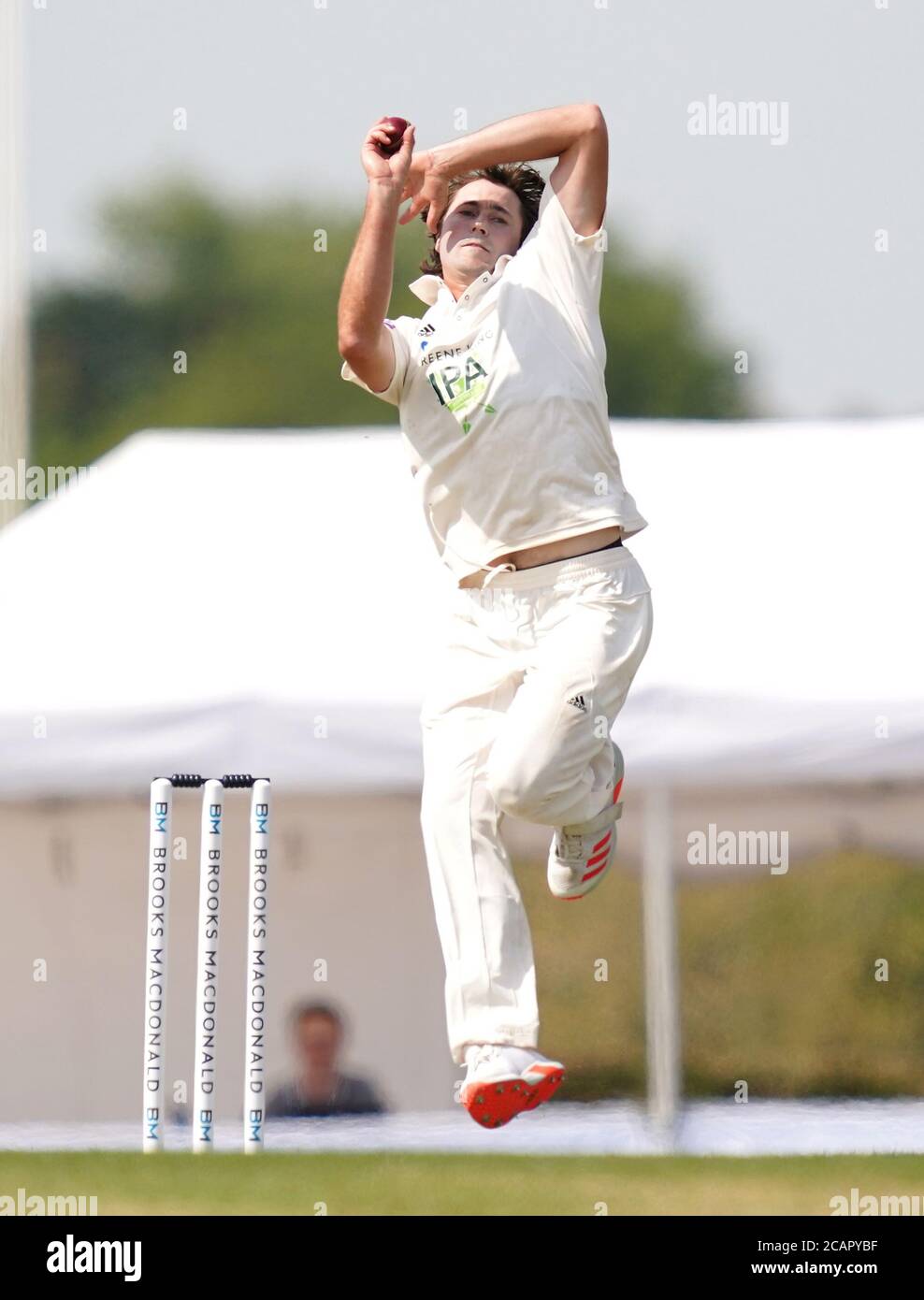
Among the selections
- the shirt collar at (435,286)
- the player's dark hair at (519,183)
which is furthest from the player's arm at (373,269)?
the player's dark hair at (519,183)

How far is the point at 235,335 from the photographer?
40625mm

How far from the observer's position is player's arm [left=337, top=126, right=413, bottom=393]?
5055 millimetres

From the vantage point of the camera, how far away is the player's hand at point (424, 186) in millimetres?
5309

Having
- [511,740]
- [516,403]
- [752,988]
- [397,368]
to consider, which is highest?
[397,368]

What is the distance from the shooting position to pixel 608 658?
538 centimetres

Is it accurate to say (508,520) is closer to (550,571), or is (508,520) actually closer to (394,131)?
(550,571)

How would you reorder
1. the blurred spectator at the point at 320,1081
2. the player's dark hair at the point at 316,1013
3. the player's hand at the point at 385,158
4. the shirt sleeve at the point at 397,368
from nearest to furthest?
the player's hand at the point at 385,158 < the shirt sleeve at the point at 397,368 < the blurred spectator at the point at 320,1081 < the player's dark hair at the point at 316,1013

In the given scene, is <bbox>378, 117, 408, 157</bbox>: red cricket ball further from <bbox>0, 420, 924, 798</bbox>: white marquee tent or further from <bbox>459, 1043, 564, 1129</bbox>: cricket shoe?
<bbox>0, 420, 924, 798</bbox>: white marquee tent

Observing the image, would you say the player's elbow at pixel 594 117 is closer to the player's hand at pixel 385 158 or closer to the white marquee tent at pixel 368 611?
the player's hand at pixel 385 158

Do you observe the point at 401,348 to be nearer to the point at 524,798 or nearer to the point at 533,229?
the point at 533,229

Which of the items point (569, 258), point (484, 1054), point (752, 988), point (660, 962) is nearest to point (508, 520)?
point (569, 258)

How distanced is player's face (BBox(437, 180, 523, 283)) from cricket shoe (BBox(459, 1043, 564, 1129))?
6.84ft

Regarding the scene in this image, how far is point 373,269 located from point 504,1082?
81.2 inches

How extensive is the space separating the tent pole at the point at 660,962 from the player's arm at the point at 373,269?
386 centimetres
